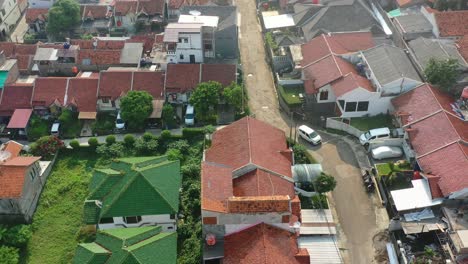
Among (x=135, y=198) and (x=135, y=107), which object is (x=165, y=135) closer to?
(x=135, y=107)

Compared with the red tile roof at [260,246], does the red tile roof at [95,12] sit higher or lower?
higher

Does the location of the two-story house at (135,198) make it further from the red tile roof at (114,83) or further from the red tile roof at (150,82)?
the red tile roof at (114,83)

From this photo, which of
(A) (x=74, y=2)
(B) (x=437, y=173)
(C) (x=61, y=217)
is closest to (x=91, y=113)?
(C) (x=61, y=217)

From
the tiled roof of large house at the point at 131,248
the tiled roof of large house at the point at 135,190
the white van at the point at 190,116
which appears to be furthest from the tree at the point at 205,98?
the tiled roof of large house at the point at 131,248

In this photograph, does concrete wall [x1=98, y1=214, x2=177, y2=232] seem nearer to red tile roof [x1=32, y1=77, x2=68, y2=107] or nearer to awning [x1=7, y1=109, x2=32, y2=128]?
awning [x1=7, y1=109, x2=32, y2=128]

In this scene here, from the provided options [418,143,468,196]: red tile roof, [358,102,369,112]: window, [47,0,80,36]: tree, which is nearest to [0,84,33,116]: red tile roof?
[47,0,80,36]: tree

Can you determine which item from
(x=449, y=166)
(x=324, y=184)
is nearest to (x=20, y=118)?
(x=324, y=184)
